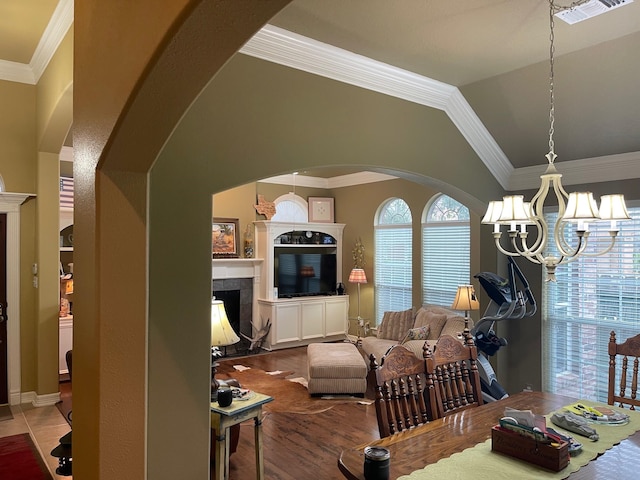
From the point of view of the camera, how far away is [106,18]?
5.96 ft

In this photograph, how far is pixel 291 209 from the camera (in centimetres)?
851

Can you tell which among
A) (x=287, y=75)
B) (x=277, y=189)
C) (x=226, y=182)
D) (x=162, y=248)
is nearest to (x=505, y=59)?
(x=287, y=75)

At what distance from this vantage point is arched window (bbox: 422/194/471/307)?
6645 mm

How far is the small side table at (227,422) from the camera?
2904 mm

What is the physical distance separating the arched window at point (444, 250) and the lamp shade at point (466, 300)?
1.21 m

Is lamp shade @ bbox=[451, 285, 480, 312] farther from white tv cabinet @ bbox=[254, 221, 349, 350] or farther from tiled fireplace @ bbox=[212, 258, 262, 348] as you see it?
tiled fireplace @ bbox=[212, 258, 262, 348]

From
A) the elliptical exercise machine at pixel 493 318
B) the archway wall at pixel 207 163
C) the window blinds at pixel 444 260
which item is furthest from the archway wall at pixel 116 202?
the window blinds at pixel 444 260

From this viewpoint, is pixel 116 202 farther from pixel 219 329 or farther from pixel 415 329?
pixel 415 329

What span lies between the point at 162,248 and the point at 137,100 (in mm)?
1146

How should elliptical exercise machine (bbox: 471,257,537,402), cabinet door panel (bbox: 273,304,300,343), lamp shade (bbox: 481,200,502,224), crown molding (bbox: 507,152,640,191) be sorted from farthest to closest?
cabinet door panel (bbox: 273,304,300,343) < crown molding (bbox: 507,152,640,191) < elliptical exercise machine (bbox: 471,257,537,402) < lamp shade (bbox: 481,200,502,224)

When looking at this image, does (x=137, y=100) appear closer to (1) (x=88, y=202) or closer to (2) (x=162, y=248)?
(1) (x=88, y=202)

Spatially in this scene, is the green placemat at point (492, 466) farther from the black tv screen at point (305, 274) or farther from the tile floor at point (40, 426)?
the black tv screen at point (305, 274)

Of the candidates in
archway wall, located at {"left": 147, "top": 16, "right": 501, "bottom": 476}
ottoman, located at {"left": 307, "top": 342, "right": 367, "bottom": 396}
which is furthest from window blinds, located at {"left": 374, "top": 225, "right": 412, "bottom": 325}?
archway wall, located at {"left": 147, "top": 16, "right": 501, "bottom": 476}

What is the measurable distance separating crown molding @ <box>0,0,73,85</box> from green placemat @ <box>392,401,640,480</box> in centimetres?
346
